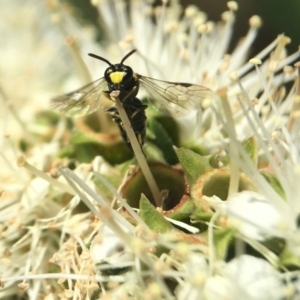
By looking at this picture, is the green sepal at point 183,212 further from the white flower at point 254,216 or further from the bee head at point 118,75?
the bee head at point 118,75

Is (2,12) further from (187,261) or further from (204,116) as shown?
(187,261)

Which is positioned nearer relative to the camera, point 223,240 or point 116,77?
point 223,240

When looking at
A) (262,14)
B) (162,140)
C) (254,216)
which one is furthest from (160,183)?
(262,14)

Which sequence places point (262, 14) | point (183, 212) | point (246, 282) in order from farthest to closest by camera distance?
point (262, 14)
point (183, 212)
point (246, 282)

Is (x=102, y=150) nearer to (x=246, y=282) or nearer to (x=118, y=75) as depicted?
(x=118, y=75)

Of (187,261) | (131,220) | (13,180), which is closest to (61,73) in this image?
(13,180)

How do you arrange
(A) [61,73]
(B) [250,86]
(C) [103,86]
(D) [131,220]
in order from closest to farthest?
1. (D) [131,220]
2. (C) [103,86]
3. (B) [250,86]
4. (A) [61,73]
